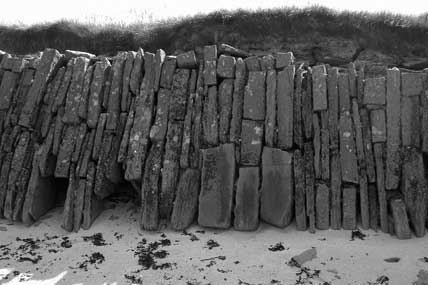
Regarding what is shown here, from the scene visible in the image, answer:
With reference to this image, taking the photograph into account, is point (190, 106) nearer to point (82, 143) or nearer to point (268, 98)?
point (268, 98)

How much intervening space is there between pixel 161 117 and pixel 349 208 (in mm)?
3449

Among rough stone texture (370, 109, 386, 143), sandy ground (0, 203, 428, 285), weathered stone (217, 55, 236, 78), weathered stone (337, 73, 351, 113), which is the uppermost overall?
weathered stone (217, 55, 236, 78)

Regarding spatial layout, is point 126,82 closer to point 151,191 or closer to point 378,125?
point 151,191

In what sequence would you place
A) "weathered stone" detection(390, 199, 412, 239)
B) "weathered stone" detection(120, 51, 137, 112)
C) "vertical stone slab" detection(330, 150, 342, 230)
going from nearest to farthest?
"weathered stone" detection(390, 199, 412, 239), "vertical stone slab" detection(330, 150, 342, 230), "weathered stone" detection(120, 51, 137, 112)

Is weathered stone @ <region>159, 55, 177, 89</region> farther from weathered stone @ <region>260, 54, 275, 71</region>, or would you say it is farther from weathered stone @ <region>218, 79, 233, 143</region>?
weathered stone @ <region>260, 54, 275, 71</region>

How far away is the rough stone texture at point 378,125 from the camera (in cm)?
715

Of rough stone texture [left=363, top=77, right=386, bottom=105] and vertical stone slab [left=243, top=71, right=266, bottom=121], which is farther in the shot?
vertical stone slab [left=243, top=71, right=266, bottom=121]

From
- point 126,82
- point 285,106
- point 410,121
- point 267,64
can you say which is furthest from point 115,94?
point 410,121

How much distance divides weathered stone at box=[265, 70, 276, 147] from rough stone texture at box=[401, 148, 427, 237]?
2088mm

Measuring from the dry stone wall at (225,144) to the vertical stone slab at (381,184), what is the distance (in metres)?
0.02

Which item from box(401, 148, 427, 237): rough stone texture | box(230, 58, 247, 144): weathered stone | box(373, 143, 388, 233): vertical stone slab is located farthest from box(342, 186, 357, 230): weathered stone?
box(230, 58, 247, 144): weathered stone

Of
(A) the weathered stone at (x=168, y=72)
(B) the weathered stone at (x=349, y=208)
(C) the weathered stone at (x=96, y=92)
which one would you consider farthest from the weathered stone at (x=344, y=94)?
(C) the weathered stone at (x=96, y=92)

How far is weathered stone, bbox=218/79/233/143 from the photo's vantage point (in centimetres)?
756

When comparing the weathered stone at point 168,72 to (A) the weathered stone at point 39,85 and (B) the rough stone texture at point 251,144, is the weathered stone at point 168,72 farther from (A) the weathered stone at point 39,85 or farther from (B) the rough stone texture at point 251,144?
(A) the weathered stone at point 39,85
